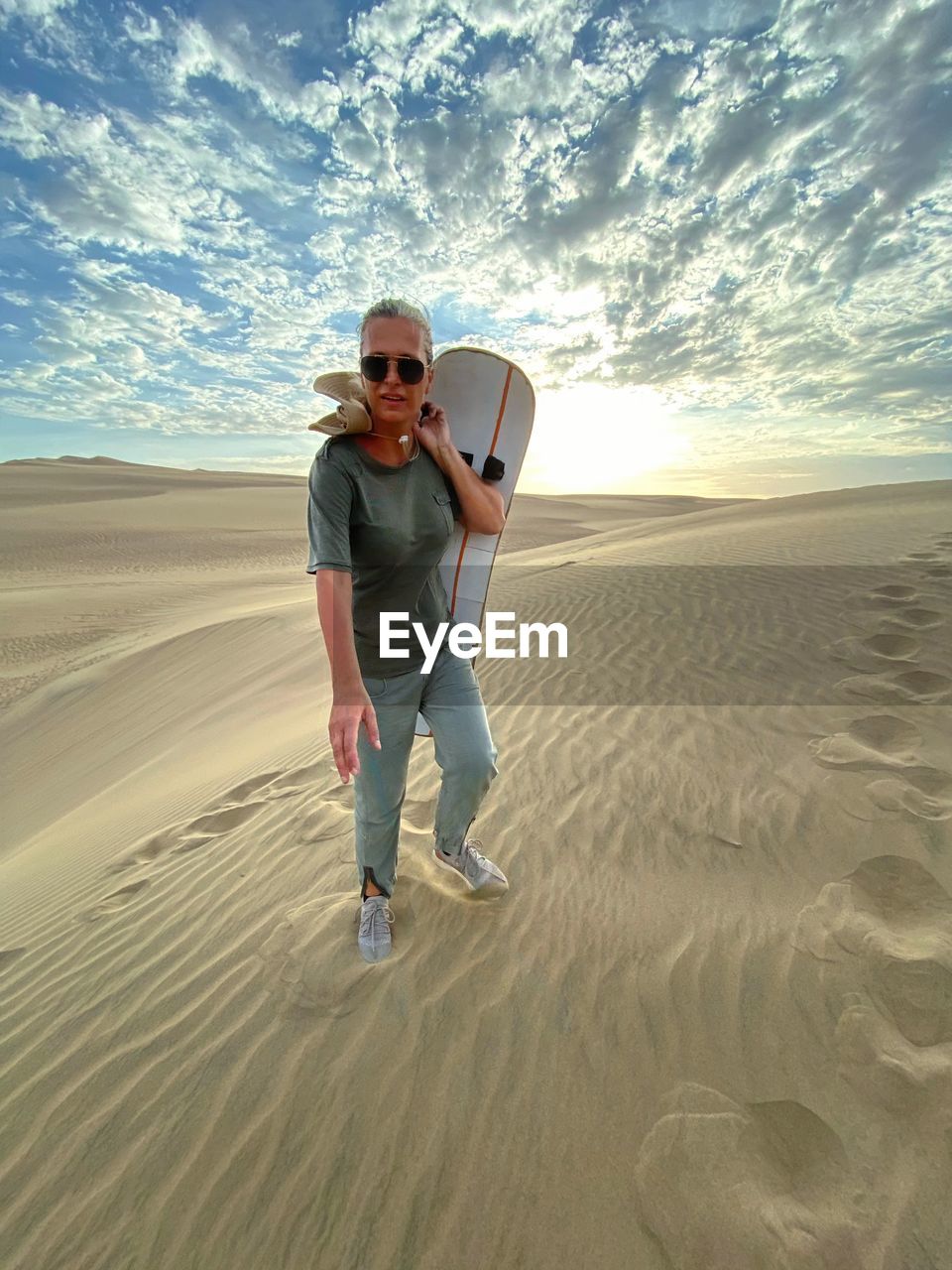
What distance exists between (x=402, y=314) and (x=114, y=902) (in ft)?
11.4

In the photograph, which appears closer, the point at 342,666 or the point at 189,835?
the point at 342,666

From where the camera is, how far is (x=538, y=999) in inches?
89.0

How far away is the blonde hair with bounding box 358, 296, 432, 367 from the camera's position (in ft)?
6.47

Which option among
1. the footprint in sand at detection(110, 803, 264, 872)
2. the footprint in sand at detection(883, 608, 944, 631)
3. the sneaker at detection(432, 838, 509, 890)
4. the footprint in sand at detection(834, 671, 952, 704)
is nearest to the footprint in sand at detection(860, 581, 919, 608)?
the footprint in sand at detection(883, 608, 944, 631)

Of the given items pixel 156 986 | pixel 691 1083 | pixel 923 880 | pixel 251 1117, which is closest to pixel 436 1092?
pixel 251 1117

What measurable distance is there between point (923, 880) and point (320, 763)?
380 centimetres

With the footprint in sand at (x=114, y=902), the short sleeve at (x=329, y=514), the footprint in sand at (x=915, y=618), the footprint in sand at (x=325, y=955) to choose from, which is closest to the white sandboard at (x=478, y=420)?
the short sleeve at (x=329, y=514)

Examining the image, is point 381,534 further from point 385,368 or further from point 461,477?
point 385,368

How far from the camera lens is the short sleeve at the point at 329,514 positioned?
70.8 inches

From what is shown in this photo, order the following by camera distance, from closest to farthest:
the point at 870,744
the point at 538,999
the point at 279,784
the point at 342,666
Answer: the point at 342,666 < the point at 538,999 < the point at 870,744 < the point at 279,784

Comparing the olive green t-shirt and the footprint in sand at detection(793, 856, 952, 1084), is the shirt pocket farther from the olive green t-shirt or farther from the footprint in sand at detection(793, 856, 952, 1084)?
the footprint in sand at detection(793, 856, 952, 1084)

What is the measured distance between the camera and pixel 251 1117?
1.95 meters

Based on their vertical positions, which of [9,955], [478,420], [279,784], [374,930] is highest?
[478,420]

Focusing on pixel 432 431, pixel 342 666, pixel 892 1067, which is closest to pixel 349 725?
pixel 342 666
